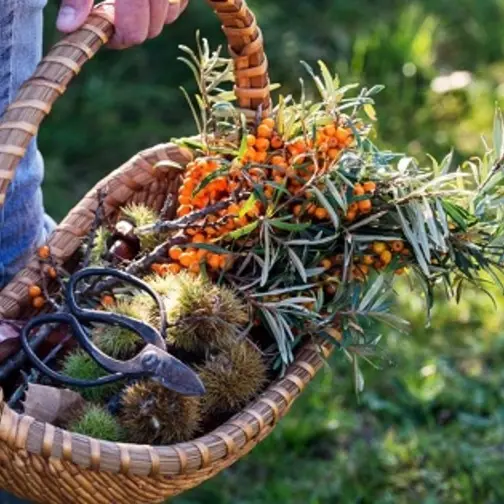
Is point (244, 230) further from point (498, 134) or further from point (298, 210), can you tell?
point (498, 134)

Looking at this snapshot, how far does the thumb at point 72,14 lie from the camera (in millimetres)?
1515

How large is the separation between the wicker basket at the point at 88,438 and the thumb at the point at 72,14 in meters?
0.01

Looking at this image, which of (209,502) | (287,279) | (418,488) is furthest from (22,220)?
(418,488)

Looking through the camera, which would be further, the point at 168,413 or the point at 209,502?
the point at 209,502

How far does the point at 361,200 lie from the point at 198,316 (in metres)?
0.26

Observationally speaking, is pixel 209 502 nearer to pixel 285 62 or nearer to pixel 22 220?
pixel 22 220

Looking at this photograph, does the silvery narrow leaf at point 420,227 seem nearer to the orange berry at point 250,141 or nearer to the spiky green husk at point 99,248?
the orange berry at point 250,141

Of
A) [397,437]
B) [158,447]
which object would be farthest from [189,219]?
[397,437]

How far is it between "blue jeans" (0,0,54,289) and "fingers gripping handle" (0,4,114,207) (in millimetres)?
143

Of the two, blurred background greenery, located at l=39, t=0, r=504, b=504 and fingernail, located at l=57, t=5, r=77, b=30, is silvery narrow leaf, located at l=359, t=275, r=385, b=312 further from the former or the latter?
blurred background greenery, located at l=39, t=0, r=504, b=504

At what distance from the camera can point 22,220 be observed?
5.79 ft

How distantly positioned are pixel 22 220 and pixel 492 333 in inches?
57.1

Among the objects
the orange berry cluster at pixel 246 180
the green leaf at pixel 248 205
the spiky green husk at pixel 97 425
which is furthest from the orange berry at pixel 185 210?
the spiky green husk at pixel 97 425

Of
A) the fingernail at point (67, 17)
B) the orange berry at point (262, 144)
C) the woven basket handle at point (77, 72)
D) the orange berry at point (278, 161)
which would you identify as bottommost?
the orange berry at point (278, 161)
